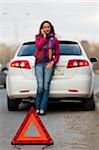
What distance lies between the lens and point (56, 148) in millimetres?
7773

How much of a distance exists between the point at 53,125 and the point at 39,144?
7.14ft

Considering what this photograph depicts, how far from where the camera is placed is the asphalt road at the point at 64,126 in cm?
805

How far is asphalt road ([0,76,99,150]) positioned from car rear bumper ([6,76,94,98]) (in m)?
0.42

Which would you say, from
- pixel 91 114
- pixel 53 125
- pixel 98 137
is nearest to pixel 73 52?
pixel 91 114

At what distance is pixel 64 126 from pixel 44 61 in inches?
83.0

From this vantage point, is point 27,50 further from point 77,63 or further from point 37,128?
point 37,128

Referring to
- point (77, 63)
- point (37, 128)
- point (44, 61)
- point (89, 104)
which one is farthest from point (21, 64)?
point (37, 128)

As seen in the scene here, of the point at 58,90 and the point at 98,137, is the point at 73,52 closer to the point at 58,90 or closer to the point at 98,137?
the point at 58,90

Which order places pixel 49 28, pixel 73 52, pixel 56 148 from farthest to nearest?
pixel 73 52
pixel 49 28
pixel 56 148

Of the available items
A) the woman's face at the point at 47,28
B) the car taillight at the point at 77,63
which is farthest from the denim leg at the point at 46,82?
the woman's face at the point at 47,28

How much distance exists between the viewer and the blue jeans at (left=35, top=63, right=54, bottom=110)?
1162 cm

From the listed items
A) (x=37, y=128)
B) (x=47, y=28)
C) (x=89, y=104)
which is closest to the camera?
(x=37, y=128)

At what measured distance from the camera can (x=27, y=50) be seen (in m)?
12.4

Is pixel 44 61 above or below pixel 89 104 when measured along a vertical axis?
above
